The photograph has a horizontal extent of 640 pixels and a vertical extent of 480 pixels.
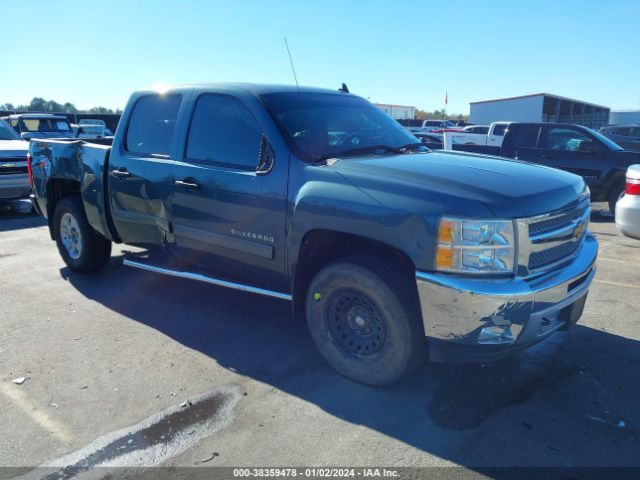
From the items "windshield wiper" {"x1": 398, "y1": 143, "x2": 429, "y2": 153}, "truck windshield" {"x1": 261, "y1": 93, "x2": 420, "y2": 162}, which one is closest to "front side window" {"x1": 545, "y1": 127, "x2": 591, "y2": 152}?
"truck windshield" {"x1": 261, "y1": 93, "x2": 420, "y2": 162}

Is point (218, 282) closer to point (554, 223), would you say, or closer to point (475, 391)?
point (475, 391)

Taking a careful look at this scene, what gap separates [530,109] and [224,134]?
42.5 meters

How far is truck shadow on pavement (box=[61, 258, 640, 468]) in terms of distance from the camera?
2.85m

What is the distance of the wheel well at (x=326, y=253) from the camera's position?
3250mm

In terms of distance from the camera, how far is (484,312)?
2.87 metres

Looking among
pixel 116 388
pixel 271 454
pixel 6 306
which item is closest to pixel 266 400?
pixel 271 454

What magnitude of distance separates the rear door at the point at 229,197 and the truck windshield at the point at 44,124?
52.2ft

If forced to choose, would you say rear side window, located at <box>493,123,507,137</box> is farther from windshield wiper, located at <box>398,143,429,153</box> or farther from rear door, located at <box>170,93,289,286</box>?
rear door, located at <box>170,93,289,286</box>

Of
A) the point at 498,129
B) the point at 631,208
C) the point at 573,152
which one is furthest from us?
the point at 498,129

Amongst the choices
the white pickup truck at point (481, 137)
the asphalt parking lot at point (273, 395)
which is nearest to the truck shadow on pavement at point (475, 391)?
the asphalt parking lot at point (273, 395)

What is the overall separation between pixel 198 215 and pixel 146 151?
1028 millimetres

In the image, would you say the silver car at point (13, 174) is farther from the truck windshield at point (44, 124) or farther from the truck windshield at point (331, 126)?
the truck windshield at point (44, 124)

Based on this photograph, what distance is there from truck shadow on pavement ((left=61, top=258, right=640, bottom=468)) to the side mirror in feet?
4.54

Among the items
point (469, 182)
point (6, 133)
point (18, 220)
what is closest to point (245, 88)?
point (469, 182)
